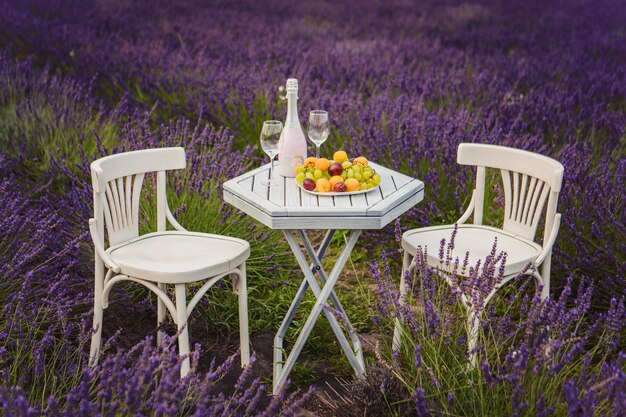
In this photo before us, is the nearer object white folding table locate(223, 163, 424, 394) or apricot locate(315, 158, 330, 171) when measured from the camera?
white folding table locate(223, 163, 424, 394)

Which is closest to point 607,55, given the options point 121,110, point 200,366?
point 121,110

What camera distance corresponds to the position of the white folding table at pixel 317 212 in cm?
225

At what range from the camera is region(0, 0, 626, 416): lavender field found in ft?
6.18

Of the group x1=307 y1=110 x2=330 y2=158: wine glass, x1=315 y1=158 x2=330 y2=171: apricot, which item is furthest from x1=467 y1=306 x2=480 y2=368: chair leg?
x1=307 y1=110 x2=330 y2=158: wine glass

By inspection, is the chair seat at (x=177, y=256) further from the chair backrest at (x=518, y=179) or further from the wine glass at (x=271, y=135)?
the chair backrest at (x=518, y=179)

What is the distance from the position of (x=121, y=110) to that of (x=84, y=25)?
3.18m

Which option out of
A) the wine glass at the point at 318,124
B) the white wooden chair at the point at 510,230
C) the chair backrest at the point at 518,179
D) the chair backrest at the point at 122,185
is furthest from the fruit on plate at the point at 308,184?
the chair backrest at the point at 518,179

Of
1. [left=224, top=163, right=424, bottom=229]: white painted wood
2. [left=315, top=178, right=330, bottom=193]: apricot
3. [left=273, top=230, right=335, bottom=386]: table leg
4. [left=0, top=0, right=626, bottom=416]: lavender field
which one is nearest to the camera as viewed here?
[left=0, top=0, right=626, bottom=416]: lavender field

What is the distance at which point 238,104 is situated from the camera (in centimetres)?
479

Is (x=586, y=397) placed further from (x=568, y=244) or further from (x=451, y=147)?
(x=451, y=147)

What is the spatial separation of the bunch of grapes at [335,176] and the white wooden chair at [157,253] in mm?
348

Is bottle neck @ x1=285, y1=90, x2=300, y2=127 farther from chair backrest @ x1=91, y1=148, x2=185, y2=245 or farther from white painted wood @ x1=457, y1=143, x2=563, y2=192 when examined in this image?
white painted wood @ x1=457, y1=143, x2=563, y2=192

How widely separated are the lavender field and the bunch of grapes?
204 millimetres

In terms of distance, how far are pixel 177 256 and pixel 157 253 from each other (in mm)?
84
